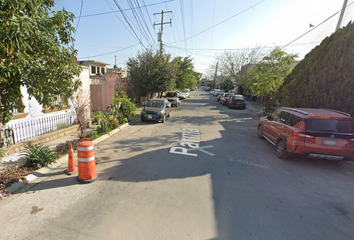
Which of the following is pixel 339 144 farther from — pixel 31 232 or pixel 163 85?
pixel 163 85

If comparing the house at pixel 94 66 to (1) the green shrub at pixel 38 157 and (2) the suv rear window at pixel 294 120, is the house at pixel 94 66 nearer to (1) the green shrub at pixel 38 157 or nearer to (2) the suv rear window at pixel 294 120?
(1) the green shrub at pixel 38 157

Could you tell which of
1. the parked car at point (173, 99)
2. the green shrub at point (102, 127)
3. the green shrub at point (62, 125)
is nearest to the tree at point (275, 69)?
the parked car at point (173, 99)

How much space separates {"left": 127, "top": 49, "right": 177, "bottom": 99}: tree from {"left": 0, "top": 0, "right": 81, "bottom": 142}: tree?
498 inches

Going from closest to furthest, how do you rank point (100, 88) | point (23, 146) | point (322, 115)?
1. point (322, 115)
2. point (23, 146)
3. point (100, 88)

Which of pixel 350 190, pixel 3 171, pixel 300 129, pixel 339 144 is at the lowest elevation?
pixel 350 190

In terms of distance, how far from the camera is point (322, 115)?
5188 mm

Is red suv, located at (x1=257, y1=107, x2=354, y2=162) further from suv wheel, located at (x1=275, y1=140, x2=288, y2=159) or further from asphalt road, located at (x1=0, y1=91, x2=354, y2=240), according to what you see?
asphalt road, located at (x1=0, y1=91, x2=354, y2=240)

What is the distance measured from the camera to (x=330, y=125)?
5078 millimetres

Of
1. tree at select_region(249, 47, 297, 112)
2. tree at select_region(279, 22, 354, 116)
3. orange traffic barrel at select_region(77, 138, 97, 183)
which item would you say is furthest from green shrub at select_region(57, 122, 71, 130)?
tree at select_region(249, 47, 297, 112)

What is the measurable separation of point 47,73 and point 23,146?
13.0 ft

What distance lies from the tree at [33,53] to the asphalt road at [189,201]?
1922 millimetres

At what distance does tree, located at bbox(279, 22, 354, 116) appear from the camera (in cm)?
688

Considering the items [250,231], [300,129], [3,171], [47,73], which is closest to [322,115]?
[300,129]

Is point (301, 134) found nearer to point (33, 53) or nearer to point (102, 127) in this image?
point (33, 53)
